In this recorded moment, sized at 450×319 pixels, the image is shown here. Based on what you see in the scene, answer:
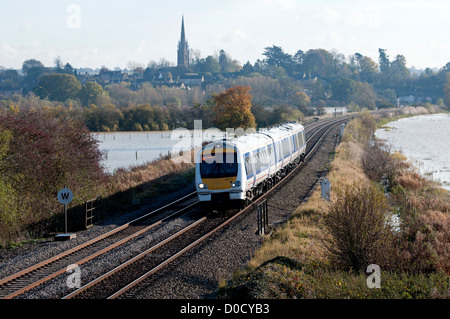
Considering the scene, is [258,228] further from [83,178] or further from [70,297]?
[83,178]

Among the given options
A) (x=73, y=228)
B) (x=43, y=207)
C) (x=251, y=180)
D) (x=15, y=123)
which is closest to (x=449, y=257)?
(x=251, y=180)

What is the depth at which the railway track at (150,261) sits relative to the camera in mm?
10898

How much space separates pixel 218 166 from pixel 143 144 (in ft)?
165

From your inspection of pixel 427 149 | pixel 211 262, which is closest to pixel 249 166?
pixel 211 262

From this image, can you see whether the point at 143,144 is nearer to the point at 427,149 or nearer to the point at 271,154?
the point at 427,149

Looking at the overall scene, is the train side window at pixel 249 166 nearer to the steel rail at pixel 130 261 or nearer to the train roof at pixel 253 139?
the train roof at pixel 253 139

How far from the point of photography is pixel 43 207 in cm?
1914

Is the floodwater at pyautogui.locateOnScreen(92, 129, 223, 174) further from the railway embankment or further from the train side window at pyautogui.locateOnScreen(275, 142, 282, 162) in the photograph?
the railway embankment

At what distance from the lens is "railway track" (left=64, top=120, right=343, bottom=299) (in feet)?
35.8

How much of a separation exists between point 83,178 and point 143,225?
6.41 metres

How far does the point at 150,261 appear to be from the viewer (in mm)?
13297

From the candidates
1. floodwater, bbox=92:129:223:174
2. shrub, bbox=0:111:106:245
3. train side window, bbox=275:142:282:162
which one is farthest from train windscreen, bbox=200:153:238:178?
floodwater, bbox=92:129:223:174

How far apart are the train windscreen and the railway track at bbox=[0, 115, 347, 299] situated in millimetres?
1627
